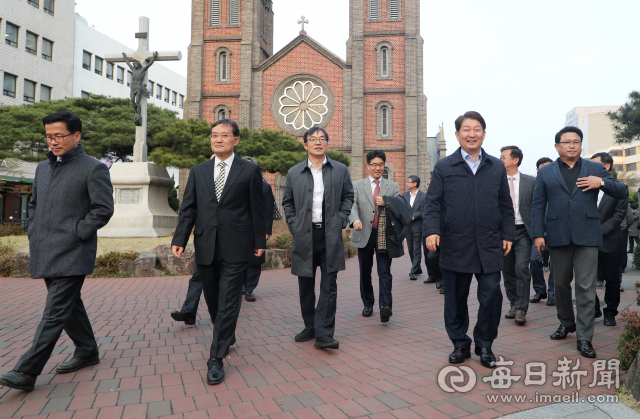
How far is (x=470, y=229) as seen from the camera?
155 inches

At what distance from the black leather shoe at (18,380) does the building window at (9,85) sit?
35.6 metres

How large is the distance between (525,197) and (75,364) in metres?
5.19

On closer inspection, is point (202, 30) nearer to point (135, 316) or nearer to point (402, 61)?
point (402, 61)

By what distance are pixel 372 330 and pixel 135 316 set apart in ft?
9.95

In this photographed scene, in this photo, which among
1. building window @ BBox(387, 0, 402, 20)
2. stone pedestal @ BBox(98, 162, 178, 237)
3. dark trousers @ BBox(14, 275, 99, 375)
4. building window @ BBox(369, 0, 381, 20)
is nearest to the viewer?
dark trousers @ BBox(14, 275, 99, 375)

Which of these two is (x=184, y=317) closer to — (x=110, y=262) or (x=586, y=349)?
(x=586, y=349)

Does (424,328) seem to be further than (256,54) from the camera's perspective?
No

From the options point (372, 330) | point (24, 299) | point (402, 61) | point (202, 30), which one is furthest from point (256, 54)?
point (372, 330)

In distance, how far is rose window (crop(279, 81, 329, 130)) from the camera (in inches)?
1362

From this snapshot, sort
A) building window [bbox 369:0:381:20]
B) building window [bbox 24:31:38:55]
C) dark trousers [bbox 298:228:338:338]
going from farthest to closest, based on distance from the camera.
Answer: building window [bbox 369:0:381:20] → building window [bbox 24:31:38:55] → dark trousers [bbox 298:228:338:338]

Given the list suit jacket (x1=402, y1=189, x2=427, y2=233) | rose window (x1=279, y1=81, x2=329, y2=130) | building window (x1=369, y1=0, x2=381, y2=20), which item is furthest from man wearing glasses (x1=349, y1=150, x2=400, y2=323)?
building window (x1=369, y1=0, x2=381, y2=20)

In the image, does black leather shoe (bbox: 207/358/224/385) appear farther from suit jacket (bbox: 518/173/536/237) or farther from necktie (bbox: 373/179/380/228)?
suit jacket (bbox: 518/173/536/237)

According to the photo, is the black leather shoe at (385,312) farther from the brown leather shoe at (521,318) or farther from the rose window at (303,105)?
the rose window at (303,105)

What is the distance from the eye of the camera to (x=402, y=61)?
34000mm
